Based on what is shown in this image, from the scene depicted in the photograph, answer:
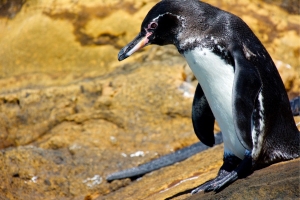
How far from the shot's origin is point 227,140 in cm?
379

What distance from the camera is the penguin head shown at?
147 inches

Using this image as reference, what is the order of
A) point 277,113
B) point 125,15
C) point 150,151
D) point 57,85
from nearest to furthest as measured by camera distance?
point 277,113 < point 150,151 < point 57,85 < point 125,15

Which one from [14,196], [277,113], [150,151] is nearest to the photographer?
[277,113]

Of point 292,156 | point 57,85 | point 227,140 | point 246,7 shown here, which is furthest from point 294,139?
point 246,7

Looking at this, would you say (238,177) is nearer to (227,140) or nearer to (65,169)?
(227,140)

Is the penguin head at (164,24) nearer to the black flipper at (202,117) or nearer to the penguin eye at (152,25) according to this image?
the penguin eye at (152,25)

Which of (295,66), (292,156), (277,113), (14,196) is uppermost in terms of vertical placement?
Answer: (277,113)

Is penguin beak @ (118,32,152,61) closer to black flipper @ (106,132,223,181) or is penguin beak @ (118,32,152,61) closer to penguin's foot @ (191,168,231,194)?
penguin's foot @ (191,168,231,194)

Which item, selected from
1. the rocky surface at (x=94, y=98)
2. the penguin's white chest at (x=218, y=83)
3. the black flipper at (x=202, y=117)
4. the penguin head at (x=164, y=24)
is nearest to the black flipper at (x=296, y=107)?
the rocky surface at (x=94, y=98)

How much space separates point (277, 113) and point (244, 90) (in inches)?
15.0

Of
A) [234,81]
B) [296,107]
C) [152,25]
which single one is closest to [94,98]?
[296,107]

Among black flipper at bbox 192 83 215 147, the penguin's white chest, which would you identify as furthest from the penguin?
black flipper at bbox 192 83 215 147

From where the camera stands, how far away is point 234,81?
3.44m

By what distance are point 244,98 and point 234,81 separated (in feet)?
0.37
